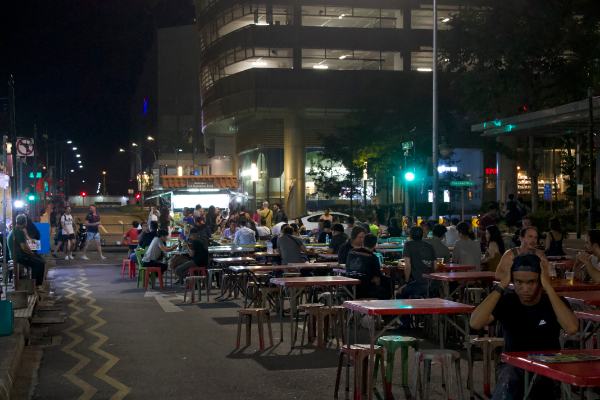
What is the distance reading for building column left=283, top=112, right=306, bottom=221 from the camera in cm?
4722

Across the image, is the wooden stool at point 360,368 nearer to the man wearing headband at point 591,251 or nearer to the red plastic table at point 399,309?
the red plastic table at point 399,309

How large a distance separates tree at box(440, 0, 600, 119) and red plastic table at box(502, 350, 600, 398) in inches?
1131

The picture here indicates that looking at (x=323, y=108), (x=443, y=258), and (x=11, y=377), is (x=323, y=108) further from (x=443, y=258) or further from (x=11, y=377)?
(x=11, y=377)

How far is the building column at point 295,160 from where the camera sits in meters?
47.2

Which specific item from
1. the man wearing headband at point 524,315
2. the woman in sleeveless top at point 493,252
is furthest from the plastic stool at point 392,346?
the woman in sleeveless top at point 493,252

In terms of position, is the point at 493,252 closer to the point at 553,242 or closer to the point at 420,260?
the point at 420,260

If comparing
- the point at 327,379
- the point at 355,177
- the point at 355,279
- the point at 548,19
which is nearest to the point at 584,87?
the point at 548,19

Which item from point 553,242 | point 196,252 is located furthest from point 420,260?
point 196,252

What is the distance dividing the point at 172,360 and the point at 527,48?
1060 inches

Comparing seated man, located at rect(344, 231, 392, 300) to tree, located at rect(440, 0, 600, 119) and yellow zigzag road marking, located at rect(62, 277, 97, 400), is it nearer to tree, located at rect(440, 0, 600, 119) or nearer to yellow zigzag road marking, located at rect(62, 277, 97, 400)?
yellow zigzag road marking, located at rect(62, 277, 97, 400)

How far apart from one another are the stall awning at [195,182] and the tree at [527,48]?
48.4 ft

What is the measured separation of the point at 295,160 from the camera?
155 ft

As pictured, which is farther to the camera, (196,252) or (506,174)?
(506,174)

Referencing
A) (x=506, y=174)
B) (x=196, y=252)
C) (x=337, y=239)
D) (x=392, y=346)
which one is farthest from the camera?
(x=506, y=174)
